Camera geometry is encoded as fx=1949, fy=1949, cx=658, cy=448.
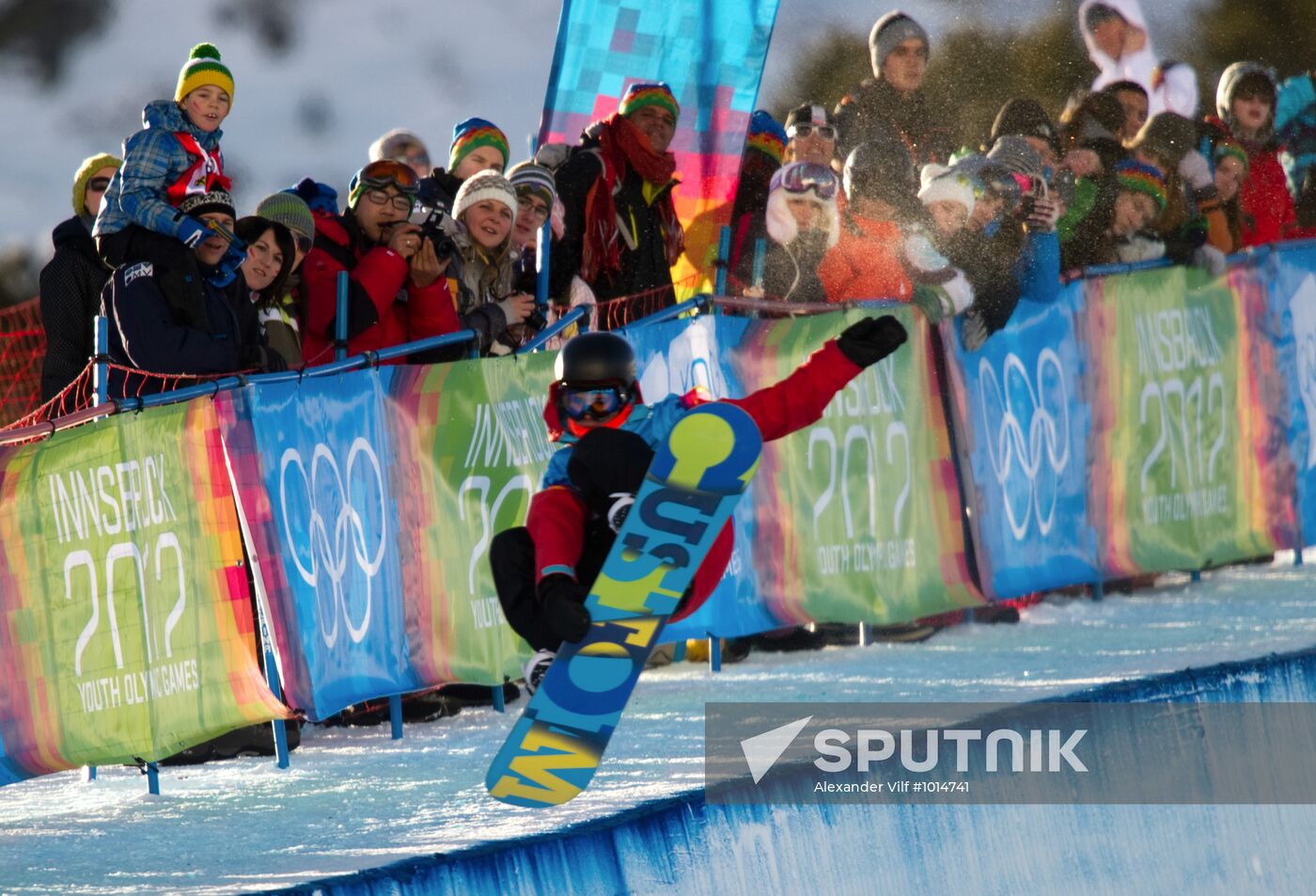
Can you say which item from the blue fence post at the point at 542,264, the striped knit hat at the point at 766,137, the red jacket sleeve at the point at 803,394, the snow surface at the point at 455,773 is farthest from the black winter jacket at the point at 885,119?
the red jacket sleeve at the point at 803,394

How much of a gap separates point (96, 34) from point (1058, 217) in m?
12.0

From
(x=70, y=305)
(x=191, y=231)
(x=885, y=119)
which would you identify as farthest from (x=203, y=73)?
(x=885, y=119)

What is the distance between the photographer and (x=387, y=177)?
730cm

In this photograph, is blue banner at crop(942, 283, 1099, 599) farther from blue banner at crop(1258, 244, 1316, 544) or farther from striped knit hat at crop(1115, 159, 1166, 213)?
blue banner at crop(1258, 244, 1316, 544)

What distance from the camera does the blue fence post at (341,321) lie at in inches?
278

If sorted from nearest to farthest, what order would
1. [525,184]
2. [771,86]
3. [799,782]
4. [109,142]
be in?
[799,782] < [525,184] < [109,142] < [771,86]

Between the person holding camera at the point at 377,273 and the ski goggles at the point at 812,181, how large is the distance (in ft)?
5.75

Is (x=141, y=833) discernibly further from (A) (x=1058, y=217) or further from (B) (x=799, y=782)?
(A) (x=1058, y=217)

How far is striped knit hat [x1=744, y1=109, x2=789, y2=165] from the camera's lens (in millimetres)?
9359

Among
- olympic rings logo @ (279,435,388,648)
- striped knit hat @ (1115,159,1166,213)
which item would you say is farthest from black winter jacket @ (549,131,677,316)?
striped knit hat @ (1115,159,1166,213)

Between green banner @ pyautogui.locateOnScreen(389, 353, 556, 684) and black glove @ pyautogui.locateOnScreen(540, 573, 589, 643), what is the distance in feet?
5.51

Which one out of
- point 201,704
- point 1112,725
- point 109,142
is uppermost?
point 109,142

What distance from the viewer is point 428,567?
22.3ft

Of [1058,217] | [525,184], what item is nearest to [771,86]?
[1058,217]
